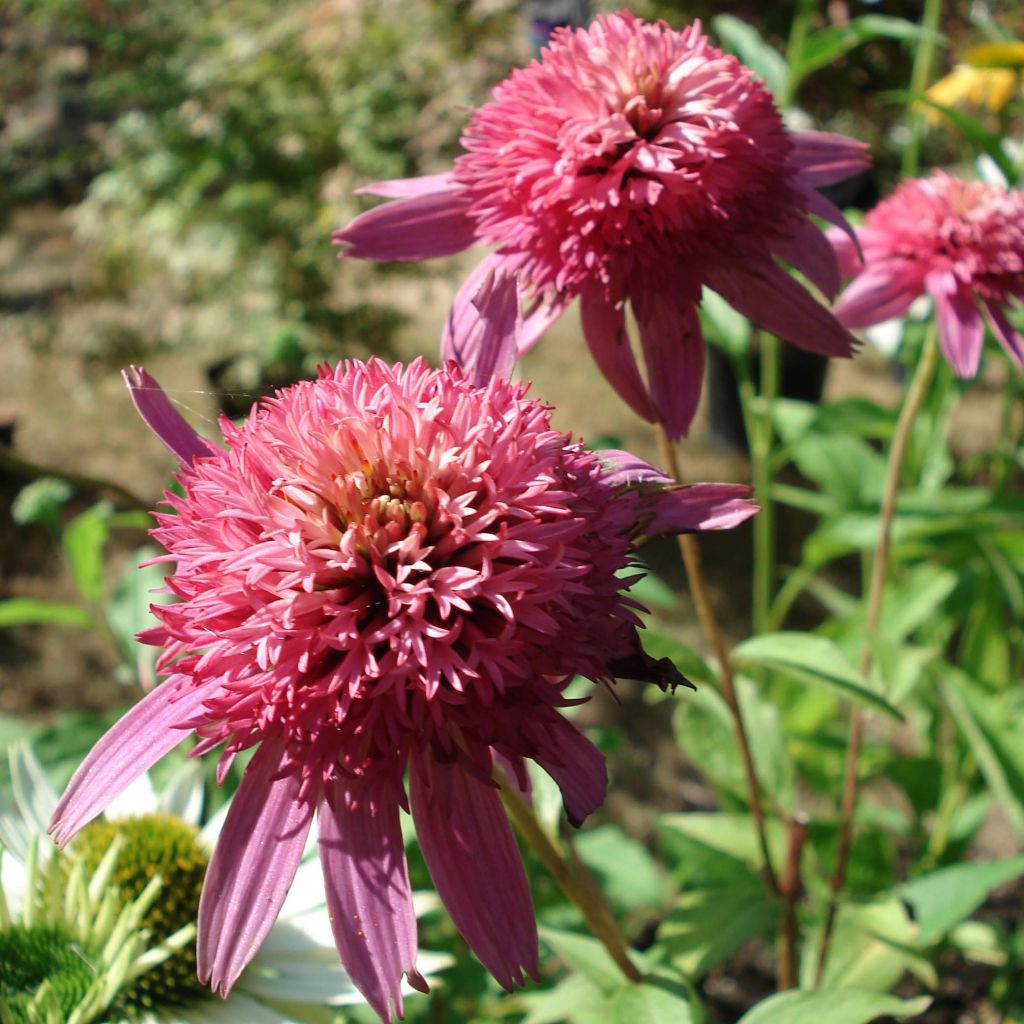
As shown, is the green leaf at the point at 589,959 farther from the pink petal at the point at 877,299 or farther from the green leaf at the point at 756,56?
the green leaf at the point at 756,56

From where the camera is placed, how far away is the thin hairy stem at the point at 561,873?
0.47 metres

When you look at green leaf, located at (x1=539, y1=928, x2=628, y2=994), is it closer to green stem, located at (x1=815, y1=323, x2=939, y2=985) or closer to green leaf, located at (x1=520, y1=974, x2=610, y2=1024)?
green leaf, located at (x1=520, y1=974, x2=610, y2=1024)

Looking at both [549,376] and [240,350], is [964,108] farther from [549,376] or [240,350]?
[240,350]

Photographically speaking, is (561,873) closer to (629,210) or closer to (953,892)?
(629,210)

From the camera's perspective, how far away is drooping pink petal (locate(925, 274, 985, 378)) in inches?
27.0

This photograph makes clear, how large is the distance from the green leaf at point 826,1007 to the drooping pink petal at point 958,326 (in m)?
0.39

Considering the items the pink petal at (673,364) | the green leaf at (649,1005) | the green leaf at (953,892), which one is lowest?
the green leaf at (953,892)

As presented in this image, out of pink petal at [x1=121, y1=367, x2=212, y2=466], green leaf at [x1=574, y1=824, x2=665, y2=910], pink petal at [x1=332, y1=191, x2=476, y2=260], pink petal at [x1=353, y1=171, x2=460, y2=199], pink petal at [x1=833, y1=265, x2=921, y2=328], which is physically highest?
pink petal at [x1=353, y1=171, x2=460, y2=199]

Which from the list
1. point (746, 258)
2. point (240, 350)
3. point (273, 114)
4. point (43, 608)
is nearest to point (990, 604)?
point (746, 258)

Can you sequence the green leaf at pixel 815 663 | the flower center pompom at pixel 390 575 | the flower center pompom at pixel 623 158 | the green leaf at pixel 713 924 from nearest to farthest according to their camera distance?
the flower center pompom at pixel 390 575, the flower center pompom at pixel 623 158, the green leaf at pixel 815 663, the green leaf at pixel 713 924

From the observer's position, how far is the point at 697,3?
6.82ft

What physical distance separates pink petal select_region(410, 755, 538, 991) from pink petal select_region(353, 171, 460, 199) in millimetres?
333

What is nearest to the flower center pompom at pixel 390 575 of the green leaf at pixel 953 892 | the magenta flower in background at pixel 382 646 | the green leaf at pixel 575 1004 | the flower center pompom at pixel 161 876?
the magenta flower in background at pixel 382 646

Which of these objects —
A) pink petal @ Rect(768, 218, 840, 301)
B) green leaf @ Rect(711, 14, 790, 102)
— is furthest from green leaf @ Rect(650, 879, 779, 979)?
green leaf @ Rect(711, 14, 790, 102)
